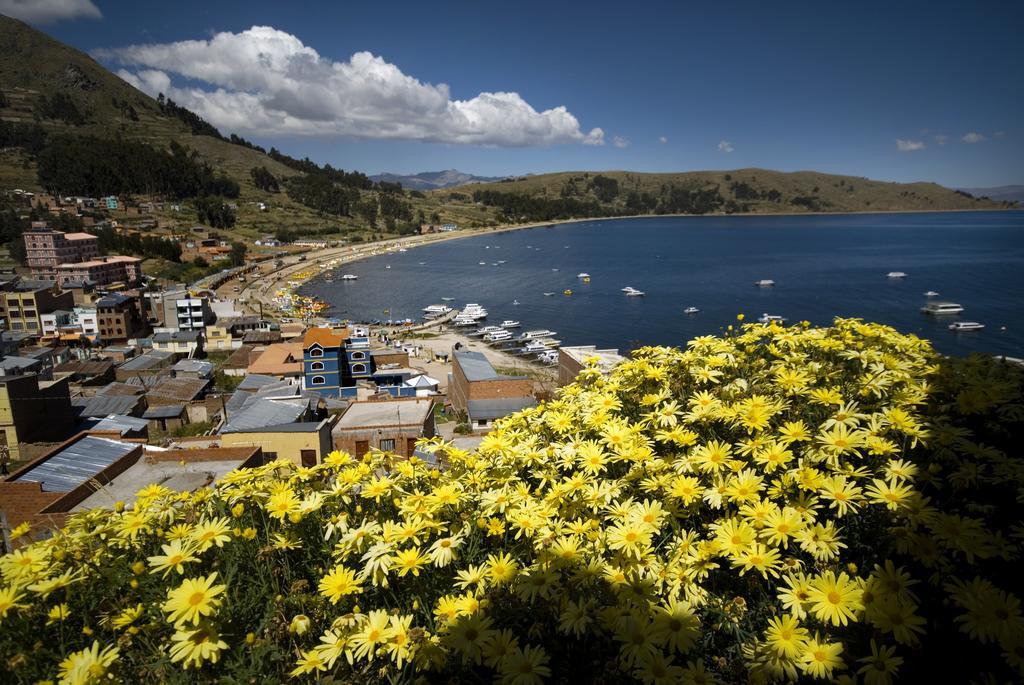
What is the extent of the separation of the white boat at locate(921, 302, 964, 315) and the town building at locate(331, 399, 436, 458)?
53.7 m

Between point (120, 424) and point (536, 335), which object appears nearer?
point (120, 424)

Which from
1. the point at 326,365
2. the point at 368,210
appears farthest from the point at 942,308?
the point at 368,210

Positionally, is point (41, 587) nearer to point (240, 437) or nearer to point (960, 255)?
point (240, 437)

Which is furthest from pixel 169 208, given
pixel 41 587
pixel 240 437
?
pixel 41 587

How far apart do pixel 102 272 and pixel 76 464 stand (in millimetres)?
56949

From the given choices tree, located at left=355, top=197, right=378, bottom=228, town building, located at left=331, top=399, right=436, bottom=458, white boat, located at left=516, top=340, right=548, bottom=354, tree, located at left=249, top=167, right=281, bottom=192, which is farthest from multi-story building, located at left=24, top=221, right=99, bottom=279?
tree, located at left=249, top=167, right=281, bottom=192

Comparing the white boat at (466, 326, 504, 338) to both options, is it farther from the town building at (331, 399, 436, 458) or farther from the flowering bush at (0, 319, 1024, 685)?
the flowering bush at (0, 319, 1024, 685)

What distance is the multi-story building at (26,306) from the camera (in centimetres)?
4012

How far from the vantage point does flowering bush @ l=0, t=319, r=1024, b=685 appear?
201 cm

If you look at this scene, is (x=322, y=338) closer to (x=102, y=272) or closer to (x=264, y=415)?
(x=264, y=415)

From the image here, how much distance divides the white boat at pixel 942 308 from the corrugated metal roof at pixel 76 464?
60.4m

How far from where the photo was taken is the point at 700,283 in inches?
2832

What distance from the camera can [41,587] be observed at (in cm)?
214

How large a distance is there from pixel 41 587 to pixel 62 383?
81.2 ft
